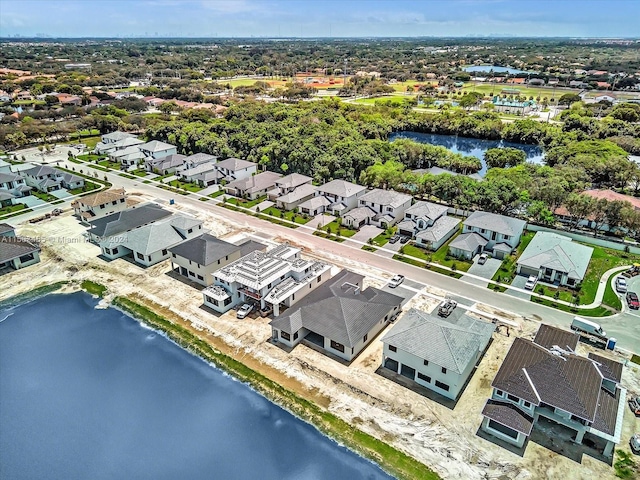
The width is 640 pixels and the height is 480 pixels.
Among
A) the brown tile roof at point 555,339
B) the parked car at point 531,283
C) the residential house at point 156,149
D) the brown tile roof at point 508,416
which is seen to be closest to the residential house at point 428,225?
the parked car at point 531,283

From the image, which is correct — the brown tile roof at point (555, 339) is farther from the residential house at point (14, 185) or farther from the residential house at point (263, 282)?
the residential house at point (14, 185)

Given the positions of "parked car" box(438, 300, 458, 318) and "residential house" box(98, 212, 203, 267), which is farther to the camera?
"residential house" box(98, 212, 203, 267)

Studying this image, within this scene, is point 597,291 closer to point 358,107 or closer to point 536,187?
point 536,187

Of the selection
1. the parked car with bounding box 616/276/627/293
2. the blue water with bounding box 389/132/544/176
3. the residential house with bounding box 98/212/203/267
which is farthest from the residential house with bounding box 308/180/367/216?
the blue water with bounding box 389/132/544/176

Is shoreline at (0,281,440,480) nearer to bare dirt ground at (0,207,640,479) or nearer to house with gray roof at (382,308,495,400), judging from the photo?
bare dirt ground at (0,207,640,479)

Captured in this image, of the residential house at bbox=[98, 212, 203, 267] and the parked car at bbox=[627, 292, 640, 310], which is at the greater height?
the residential house at bbox=[98, 212, 203, 267]

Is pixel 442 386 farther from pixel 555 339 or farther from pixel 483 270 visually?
pixel 483 270
